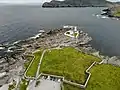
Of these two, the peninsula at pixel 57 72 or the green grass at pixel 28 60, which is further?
the green grass at pixel 28 60

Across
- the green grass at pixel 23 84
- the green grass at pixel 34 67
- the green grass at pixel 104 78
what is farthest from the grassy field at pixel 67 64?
the green grass at pixel 23 84

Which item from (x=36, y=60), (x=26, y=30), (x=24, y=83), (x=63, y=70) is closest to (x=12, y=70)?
(x=36, y=60)

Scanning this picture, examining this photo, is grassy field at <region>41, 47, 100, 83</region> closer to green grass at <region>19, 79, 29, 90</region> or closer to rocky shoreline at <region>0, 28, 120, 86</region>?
green grass at <region>19, 79, 29, 90</region>

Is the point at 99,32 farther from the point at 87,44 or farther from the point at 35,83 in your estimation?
the point at 35,83

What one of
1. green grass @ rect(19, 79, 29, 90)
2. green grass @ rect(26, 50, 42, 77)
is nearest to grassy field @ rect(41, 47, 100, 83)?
green grass @ rect(26, 50, 42, 77)

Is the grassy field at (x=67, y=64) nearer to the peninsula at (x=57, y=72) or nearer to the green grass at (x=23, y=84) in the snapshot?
the peninsula at (x=57, y=72)
